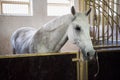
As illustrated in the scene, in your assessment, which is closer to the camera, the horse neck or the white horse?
the white horse

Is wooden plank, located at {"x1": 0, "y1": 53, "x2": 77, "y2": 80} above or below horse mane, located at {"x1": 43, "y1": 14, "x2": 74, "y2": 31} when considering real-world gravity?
below

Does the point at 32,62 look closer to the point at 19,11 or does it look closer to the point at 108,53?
the point at 108,53

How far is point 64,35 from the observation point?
2092mm

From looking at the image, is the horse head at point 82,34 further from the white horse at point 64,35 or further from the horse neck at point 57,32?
the horse neck at point 57,32

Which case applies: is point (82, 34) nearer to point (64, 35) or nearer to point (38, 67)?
point (64, 35)

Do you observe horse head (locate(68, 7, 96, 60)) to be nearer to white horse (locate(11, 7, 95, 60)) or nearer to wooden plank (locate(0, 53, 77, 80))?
white horse (locate(11, 7, 95, 60))

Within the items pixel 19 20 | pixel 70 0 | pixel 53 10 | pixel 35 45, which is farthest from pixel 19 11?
pixel 35 45

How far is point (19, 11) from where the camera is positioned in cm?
423

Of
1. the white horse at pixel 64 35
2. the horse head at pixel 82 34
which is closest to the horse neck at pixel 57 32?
the white horse at pixel 64 35

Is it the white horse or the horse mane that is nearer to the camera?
the white horse

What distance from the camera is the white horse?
1.76m

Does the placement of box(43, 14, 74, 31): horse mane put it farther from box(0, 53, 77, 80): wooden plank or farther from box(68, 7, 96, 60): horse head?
box(0, 53, 77, 80): wooden plank

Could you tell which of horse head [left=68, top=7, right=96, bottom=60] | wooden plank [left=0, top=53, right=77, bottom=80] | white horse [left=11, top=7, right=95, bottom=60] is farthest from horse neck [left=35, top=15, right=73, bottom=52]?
wooden plank [left=0, top=53, right=77, bottom=80]

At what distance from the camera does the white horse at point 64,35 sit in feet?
5.79
